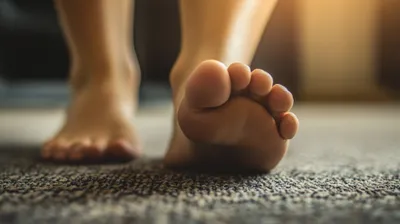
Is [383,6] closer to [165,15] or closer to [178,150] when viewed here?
[165,15]

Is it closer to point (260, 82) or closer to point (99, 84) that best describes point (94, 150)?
point (99, 84)

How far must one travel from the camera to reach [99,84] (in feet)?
2.90

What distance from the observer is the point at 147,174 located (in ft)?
2.08

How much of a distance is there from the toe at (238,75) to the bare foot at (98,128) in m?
0.28

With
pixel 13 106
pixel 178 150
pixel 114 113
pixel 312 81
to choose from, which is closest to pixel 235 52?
pixel 178 150

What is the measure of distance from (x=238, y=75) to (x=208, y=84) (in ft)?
0.11

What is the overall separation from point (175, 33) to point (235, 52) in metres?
1.80

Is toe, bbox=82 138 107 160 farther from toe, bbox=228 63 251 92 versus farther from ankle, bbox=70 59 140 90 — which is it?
toe, bbox=228 63 251 92

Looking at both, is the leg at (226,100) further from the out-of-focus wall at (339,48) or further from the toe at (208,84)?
the out-of-focus wall at (339,48)

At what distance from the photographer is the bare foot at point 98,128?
0.78 m

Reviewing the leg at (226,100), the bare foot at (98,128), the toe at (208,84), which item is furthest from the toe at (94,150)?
the toe at (208,84)

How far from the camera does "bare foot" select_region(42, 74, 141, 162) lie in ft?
2.57

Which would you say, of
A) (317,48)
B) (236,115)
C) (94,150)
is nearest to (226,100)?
(236,115)

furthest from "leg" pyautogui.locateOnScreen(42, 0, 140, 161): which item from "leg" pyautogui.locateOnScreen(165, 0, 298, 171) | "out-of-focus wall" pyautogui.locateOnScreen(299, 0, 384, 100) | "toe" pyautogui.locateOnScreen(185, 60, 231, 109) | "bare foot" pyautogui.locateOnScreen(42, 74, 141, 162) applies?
"out-of-focus wall" pyautogui.locateOnScreen(299, 0, 384, 100)
